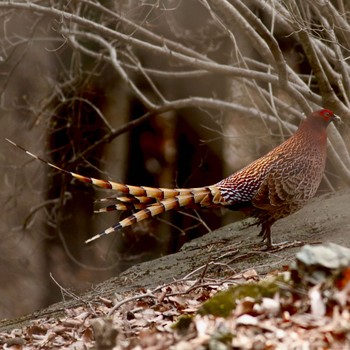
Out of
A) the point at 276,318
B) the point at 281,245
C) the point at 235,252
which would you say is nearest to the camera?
the point at 276,318

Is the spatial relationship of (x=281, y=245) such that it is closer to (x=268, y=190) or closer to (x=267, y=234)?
(x=267, y=234)

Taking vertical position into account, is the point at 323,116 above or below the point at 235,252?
above

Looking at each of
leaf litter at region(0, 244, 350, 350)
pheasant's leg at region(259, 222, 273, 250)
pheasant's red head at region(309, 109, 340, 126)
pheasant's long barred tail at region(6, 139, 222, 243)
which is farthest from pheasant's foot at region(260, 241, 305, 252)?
leaf litter at region(0, 244, 350, 350)

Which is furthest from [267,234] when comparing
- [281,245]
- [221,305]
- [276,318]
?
[276,318]

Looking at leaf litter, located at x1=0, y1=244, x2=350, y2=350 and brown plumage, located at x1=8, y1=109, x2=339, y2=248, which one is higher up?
brown plumage, located at x1=8, y1=109, x2=339, y2=248

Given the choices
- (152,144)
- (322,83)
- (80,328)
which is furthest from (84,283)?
(80,328)

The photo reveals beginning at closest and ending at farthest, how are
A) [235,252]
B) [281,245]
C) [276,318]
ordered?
[276,318] → [281,245] → [235,252]

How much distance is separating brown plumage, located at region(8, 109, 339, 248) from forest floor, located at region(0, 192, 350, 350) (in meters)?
0.41

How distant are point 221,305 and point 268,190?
9.64ft

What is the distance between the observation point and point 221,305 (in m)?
4.52

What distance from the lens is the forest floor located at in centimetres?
399

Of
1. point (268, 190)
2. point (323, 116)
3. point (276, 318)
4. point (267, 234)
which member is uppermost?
point (323, 116)

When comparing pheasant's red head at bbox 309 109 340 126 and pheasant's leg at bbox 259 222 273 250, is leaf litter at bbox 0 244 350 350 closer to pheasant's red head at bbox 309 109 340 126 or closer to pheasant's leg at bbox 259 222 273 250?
pheasant's leg at bbox 259 222 273 250

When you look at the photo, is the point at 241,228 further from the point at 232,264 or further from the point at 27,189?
the point at 27,189
